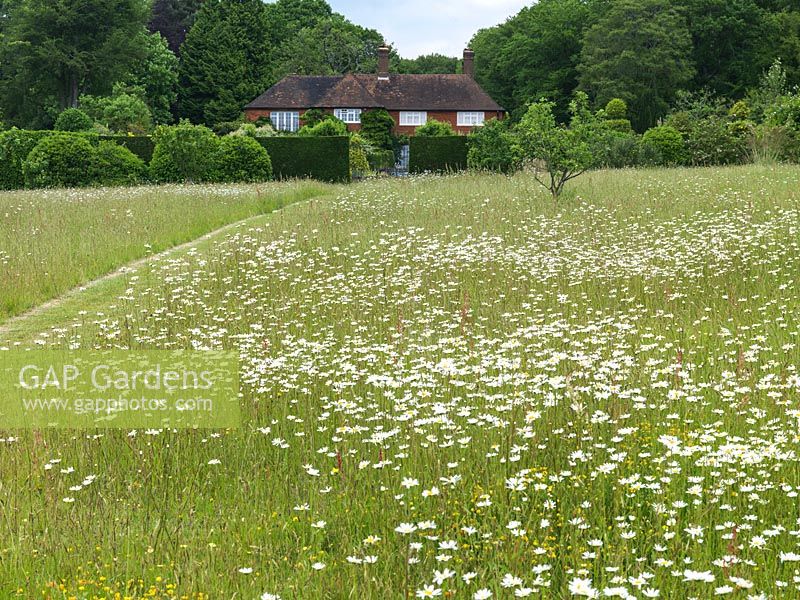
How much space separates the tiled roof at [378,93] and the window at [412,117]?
47 cm

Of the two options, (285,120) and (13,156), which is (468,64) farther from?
(13,156)

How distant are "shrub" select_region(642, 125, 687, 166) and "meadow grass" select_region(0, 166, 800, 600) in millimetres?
20158

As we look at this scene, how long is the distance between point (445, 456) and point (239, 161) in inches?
907

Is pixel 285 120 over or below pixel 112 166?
over

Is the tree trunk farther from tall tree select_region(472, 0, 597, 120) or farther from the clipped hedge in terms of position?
tall tree select_region(472, 0, 597, 120)

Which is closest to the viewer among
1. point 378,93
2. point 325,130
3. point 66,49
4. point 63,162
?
point 63,162

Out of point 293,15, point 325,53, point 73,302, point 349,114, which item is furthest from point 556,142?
point 293,15

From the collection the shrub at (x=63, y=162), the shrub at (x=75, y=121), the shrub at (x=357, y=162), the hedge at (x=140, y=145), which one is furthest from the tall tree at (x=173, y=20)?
the shrub at (x=63, y=162)

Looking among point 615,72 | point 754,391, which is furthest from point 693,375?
point 615,72

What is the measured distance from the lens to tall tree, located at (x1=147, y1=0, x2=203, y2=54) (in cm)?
6631

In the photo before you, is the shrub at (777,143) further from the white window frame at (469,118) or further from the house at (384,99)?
the white window frame at (469,118)

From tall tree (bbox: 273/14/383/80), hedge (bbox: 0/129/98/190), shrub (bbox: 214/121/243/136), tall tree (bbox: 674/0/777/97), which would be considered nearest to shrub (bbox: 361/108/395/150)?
shrub (bbox: 214/121/243/136)

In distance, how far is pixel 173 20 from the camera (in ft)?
220

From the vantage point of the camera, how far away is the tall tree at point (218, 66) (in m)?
59.2
